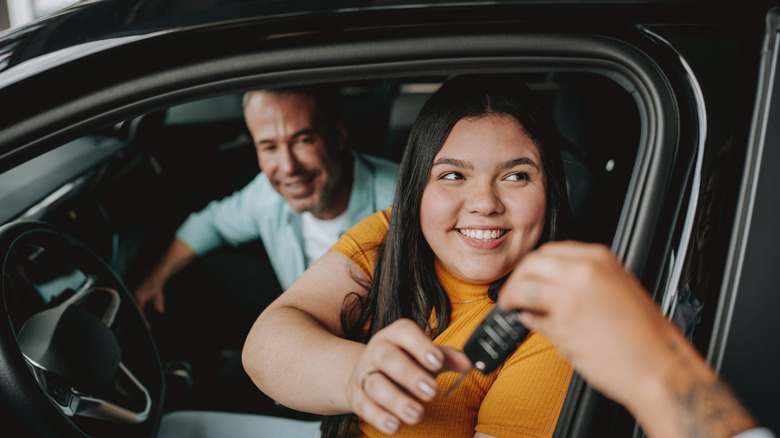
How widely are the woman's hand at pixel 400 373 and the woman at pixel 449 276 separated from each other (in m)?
0.07

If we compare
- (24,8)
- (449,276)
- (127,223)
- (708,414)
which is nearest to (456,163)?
(449,276)

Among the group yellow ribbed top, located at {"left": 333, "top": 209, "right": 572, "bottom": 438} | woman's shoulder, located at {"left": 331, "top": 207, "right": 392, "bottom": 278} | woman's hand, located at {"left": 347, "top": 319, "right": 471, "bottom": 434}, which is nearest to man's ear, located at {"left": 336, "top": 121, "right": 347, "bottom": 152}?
woman's shoulder, located at {"left": 331, "top": 207, "right": 392, "bottom": 278}

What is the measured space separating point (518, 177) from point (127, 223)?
1978 millimetres

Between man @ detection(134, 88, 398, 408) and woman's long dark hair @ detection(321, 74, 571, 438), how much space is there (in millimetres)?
781

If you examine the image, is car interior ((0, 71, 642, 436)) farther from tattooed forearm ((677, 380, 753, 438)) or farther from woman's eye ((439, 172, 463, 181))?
tattooed forearm ((677, 380, 753, 438))

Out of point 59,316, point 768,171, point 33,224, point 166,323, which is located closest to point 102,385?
point 59,316

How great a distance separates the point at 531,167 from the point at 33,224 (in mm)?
1088

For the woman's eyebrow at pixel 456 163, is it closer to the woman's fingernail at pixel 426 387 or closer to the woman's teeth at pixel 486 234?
the woman's teeth at pixel 486 234

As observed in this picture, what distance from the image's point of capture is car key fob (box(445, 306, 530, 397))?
741 mm

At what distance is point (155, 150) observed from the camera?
3105 millimetres

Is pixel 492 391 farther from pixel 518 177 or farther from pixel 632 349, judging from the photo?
pixel 632 349

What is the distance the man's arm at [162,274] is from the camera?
7.26ft

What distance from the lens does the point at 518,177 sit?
1.14 meters

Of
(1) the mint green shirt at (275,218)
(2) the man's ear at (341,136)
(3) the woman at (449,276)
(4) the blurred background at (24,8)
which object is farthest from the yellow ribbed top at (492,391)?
(4) the blurred background at (24,8)
